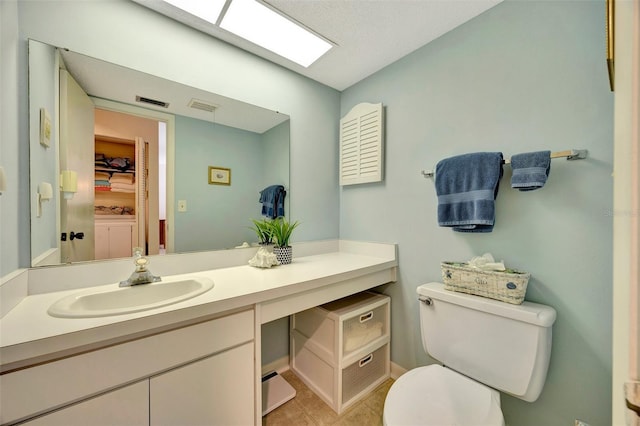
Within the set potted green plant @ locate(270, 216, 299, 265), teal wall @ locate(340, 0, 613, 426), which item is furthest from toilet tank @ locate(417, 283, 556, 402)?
potted green plant @ locate(270, 216, 299, 265)

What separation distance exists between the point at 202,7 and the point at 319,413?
2.26 m

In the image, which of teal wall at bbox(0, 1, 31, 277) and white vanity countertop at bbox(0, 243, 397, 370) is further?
teal wall at bbox(0, 1, 31, 277)

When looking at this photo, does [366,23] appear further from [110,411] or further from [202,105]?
[110,411]

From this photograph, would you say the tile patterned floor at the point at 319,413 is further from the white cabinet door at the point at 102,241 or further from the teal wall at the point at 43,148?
the teal wall at the point at 43,148

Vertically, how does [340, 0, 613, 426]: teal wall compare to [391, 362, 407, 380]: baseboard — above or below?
above

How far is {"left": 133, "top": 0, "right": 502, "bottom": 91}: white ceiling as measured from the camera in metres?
1.23

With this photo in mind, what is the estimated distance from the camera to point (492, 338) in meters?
1.06

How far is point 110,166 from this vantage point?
3.82 ft

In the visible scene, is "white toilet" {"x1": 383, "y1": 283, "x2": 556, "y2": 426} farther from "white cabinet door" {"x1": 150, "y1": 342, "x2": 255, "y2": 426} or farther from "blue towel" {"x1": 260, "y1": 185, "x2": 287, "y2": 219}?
"blue towel" {"x1": 260, "y1": 185, "x2": 287, "y2": 219}

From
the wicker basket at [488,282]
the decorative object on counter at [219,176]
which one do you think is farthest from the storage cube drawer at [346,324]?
the decorative object on counter at [219,176]

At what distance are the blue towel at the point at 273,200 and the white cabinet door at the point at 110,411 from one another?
1.07m

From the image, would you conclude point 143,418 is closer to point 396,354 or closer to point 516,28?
point 396,354

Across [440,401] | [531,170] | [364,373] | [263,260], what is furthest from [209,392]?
[531,170]

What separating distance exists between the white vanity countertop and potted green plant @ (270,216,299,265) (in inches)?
3.8
